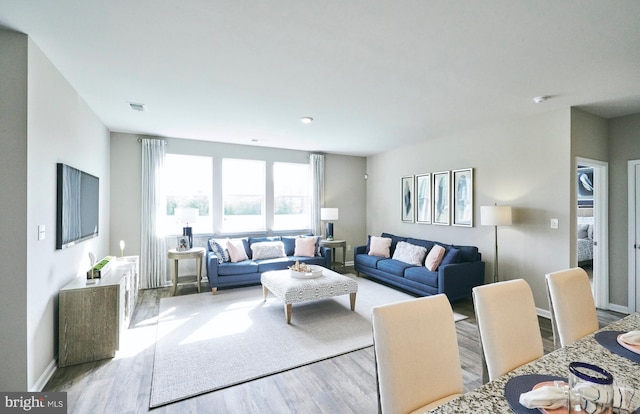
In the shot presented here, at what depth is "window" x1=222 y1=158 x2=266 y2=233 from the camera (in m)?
5.86

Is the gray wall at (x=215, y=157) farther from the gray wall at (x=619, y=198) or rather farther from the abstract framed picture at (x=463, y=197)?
the gray wall at (x=619, y=198)

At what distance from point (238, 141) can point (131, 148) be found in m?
1.78

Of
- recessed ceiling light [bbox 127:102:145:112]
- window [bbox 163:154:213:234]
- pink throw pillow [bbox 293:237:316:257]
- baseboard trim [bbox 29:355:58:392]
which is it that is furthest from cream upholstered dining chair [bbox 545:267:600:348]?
window [bbox 163:154:213:234]

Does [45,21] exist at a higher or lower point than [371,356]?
higher

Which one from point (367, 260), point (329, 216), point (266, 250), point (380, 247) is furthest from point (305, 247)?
point (380, 247)

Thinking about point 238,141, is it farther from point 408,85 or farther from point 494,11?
point 494,11

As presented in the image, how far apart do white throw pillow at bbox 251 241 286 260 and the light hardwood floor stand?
2530 millimetres

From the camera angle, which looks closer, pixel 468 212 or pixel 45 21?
pixel 45 21

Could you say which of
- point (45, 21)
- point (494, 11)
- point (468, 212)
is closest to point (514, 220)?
point (468, 212)

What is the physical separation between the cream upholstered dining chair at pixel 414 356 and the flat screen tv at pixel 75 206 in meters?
2.94

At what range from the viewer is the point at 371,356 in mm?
2832

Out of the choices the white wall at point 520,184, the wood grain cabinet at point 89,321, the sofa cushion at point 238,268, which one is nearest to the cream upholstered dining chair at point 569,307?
the white wall at point 520,184

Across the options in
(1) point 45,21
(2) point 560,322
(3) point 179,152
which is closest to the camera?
(2) point 560,322

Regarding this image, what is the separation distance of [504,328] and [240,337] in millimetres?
2627
